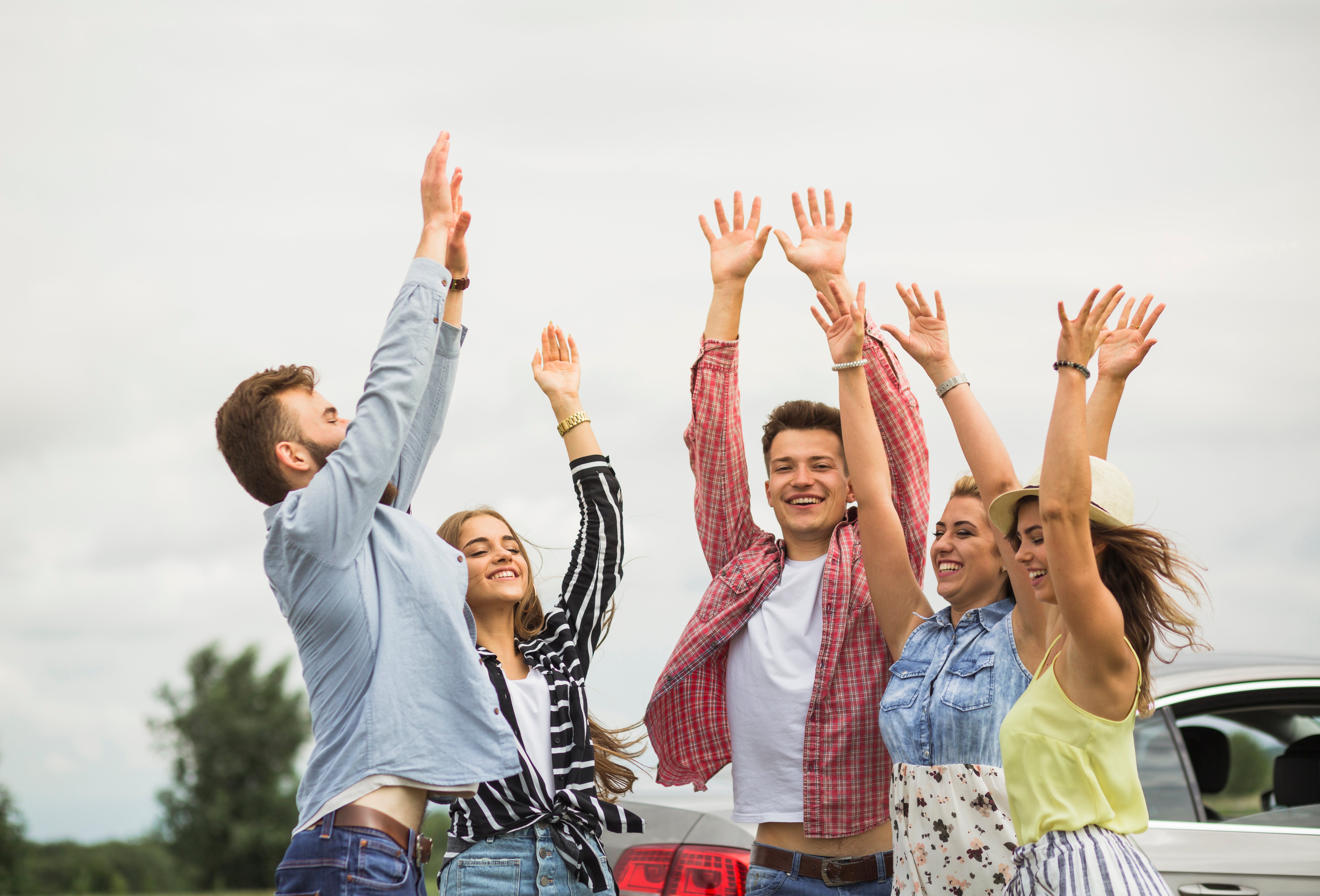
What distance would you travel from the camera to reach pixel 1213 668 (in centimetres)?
416

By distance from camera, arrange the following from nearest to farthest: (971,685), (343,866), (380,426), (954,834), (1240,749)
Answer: (343,866)
(380,426)
(954,834)
(971,685)
(1240,749)

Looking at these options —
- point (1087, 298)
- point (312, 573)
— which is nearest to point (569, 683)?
point (312, 573)

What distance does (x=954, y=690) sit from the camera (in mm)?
2836

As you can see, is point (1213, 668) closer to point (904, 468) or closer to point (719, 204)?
point (904, 468)

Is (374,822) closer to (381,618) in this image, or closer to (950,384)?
(381,618)

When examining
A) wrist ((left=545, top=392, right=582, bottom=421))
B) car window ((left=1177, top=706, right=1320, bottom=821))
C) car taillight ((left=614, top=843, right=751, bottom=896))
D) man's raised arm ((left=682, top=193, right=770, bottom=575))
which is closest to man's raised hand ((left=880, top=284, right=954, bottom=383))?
man's raised arm ((left=682, top=193, right=770, bottom=575))

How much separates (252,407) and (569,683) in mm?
1187

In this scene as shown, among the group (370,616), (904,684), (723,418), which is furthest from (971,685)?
(370,616)

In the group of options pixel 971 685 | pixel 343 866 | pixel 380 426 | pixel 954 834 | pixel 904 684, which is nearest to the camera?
pixel 343 866

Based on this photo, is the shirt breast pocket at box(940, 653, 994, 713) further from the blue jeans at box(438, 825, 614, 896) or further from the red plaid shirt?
the blue jeans at box(438, 825, 614, 896)

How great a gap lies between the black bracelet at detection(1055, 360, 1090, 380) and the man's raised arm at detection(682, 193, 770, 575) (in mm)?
1160

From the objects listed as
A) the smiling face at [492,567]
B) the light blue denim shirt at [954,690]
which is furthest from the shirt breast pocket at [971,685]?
the smiling face at [492,567]

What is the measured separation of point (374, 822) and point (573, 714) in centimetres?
85

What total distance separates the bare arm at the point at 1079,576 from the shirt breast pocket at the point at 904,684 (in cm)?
58
